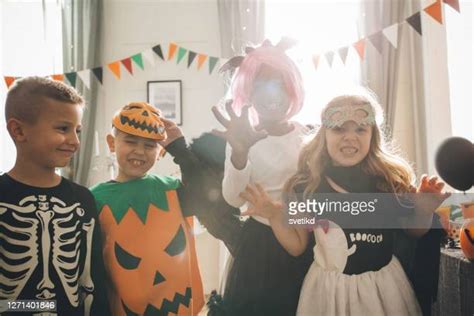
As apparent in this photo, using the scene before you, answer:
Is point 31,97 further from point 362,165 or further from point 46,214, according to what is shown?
point 362,165

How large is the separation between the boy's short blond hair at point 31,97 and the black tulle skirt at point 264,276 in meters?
0.52

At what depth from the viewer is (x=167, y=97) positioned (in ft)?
5.22

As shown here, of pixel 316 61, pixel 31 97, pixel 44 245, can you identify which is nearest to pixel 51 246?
pixel 44 245

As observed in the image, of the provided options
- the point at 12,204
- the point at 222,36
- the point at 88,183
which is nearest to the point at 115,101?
the point at 88,183

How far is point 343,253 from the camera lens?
91 cm

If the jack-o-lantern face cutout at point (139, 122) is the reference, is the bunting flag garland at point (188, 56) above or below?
above

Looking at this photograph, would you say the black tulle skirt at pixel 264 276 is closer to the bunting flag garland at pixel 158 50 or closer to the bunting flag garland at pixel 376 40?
the bunting flag garland at pixel 158 50

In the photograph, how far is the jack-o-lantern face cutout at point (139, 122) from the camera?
0.90 metres

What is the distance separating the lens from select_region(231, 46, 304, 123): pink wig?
3.06ft

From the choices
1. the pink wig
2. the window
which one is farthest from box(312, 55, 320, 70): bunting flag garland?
the window

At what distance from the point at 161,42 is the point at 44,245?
3.08 ft

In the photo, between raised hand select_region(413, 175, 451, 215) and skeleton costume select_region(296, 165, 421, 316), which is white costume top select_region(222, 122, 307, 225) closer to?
skeleton costume select_region(296, 165, 421, 316)

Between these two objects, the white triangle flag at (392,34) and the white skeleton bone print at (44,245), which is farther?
the white triangle flag at (392,34)
